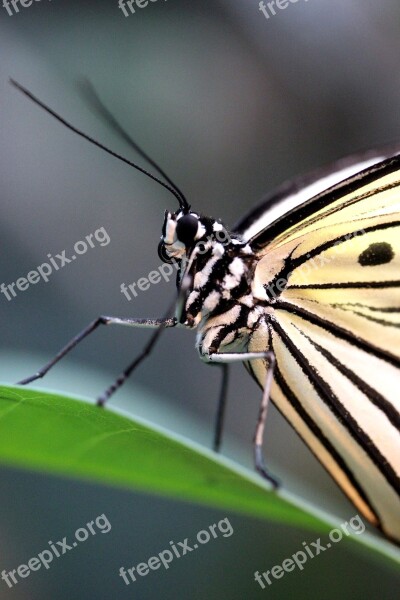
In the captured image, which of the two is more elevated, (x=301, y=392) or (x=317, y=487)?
(x=301, y=392)

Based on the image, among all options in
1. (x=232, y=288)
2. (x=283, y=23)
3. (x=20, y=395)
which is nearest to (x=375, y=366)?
(x=232, y=288)

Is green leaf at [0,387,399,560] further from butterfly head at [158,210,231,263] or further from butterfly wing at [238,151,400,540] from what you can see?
butterfly head at [158,210,231,263]

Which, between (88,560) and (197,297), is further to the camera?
(88,560)

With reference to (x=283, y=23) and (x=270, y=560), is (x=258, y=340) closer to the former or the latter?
(x=270, y=560)

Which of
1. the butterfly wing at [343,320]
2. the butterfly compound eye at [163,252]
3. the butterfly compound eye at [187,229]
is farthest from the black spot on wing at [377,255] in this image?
the butterfly compound eye at [163,252]

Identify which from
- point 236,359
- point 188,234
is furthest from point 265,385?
point 188,234

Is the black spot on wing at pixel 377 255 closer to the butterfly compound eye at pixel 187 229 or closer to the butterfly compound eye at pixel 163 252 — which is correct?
the butterfly compound eye at pixel 187 229
